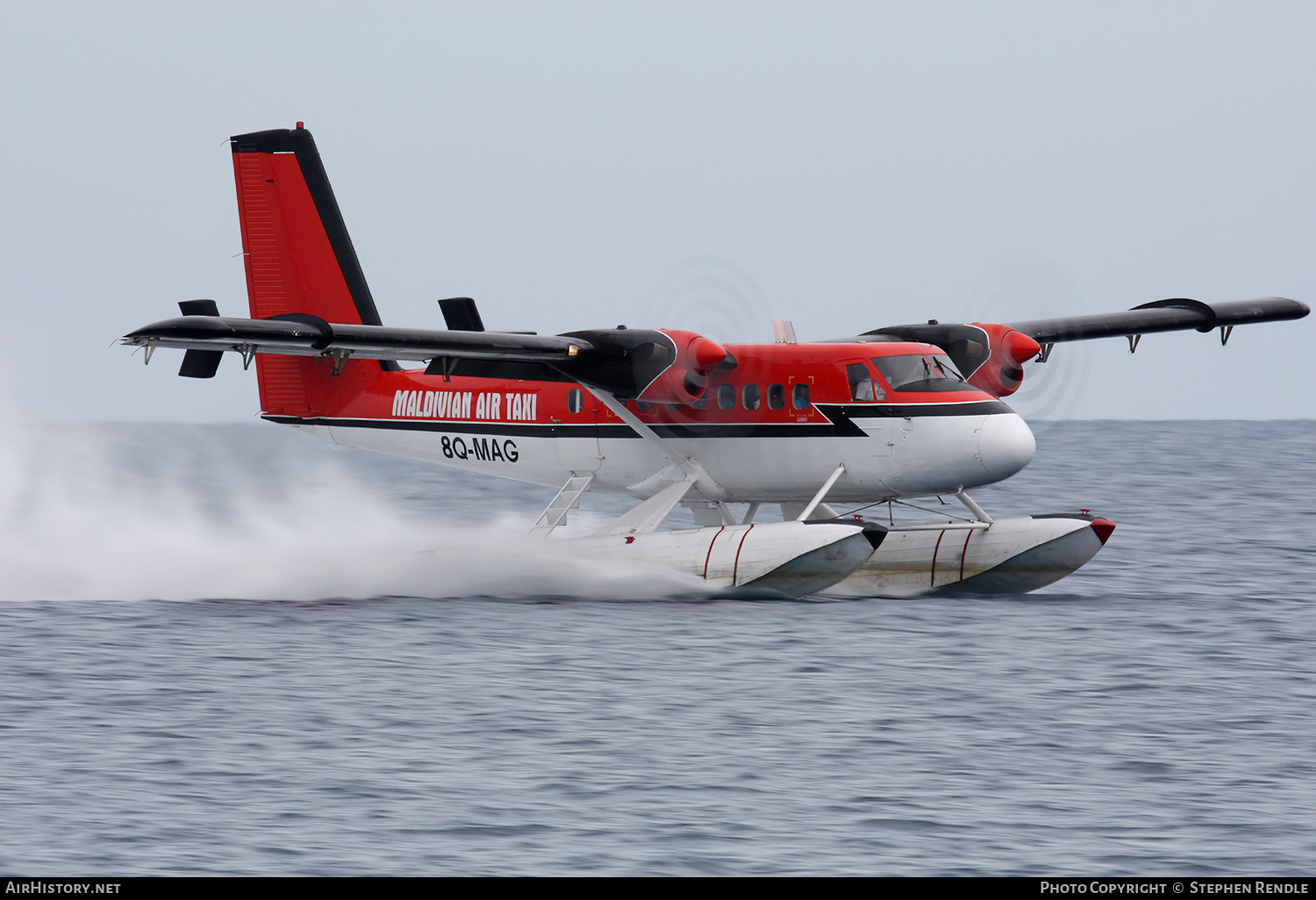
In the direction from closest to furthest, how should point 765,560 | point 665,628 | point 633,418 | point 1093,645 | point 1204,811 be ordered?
1. point 1204,811
2. point 1093,645
3. point 665,628
4. point 765,560
5. point 633,418

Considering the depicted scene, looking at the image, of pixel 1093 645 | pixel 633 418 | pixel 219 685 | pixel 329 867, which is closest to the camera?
pixel 329 867

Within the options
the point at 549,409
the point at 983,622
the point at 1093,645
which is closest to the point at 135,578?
the point at 549,409

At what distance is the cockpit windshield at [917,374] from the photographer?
57.0ft

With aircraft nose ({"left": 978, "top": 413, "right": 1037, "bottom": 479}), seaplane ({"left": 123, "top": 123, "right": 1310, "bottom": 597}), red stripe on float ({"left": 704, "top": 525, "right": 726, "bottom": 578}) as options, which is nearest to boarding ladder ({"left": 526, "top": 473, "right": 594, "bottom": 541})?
seaplane ({"left": 123, "top": 123, "right": 1310, "bottom": 597})

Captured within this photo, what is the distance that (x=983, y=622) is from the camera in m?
15.7

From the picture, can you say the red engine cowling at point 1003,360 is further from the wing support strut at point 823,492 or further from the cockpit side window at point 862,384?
the wing support strut at point 823,492

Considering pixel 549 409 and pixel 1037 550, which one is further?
pixel 549 409

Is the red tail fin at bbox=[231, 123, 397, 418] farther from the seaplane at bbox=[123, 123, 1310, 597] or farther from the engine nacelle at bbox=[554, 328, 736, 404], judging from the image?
the engine nacelle at bbox=[554, 328, 736, 404]

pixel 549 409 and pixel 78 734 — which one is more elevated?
pixel 549 409

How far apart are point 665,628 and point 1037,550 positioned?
497 centimetres

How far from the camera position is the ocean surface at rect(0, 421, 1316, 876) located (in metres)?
8.52

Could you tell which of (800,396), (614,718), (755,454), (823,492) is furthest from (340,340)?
(614,718)

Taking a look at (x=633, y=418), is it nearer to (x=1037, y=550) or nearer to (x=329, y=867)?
(x=1037, y=550)

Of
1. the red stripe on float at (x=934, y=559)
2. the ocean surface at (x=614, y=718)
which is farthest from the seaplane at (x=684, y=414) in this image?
the ocean surface at (x=614, y=718)
